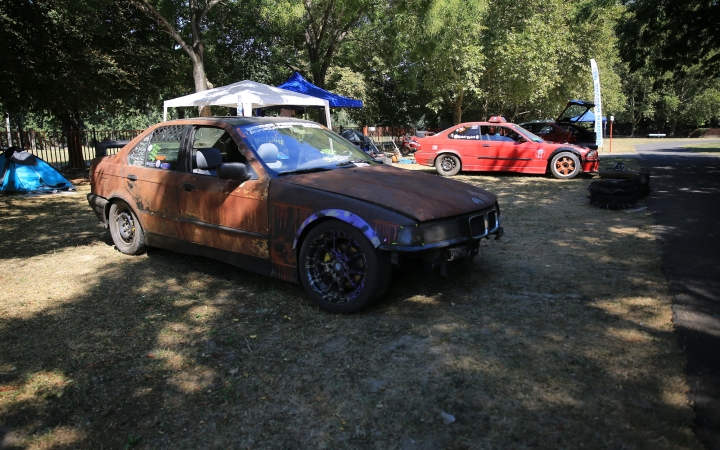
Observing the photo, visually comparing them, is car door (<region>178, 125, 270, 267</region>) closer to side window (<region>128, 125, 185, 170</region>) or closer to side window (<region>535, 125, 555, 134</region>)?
side window (<region>128, 125, 185, 170</region>)

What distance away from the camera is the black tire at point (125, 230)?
5750 millimetres

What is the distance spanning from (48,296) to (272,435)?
10.8ft

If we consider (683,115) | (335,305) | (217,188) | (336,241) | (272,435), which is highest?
(683,115)

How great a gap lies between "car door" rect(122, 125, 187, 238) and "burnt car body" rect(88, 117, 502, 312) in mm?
15

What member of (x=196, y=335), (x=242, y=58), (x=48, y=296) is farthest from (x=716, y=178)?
(x=242, y=58)

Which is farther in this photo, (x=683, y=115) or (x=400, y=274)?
(x=683, y=115)

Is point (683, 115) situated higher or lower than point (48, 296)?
higher

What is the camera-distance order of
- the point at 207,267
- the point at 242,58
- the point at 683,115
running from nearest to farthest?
the point at 207,267 < the point at 242,58 < the point at 683,115

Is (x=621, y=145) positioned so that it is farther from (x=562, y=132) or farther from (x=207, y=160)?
(x=207, y=160)

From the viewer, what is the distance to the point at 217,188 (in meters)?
4.66

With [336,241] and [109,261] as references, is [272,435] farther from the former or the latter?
[109,261]

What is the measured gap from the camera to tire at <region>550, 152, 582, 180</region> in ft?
40.7

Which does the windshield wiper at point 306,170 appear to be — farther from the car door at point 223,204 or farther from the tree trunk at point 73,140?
the tree trunk at point 73,140

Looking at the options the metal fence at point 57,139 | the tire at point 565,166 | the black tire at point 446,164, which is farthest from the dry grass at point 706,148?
the metal fence at point 57,139
